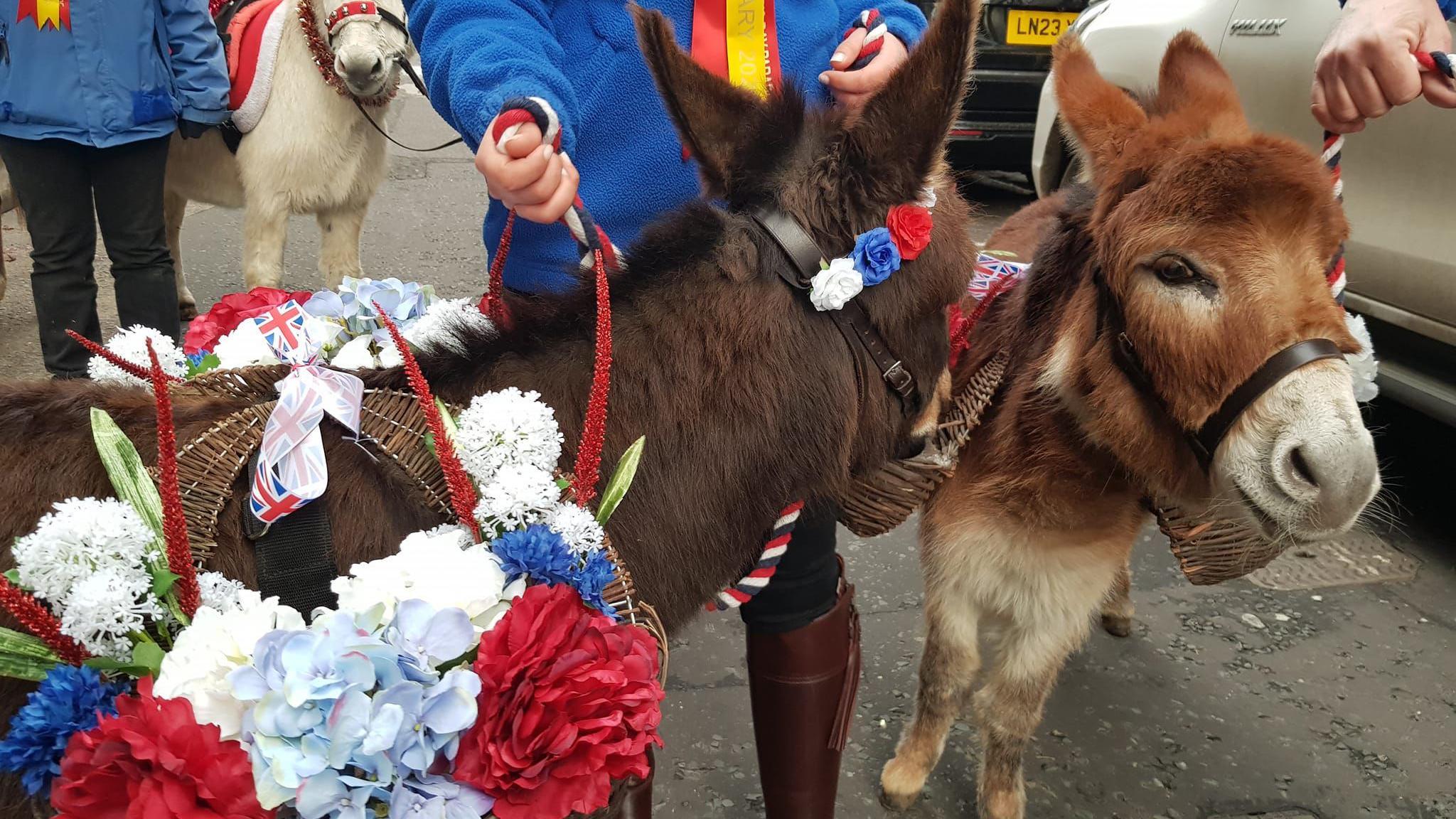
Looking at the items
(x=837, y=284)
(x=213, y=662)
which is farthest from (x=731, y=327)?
(x=213, y=662)

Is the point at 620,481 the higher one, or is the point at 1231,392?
the point at 620,481

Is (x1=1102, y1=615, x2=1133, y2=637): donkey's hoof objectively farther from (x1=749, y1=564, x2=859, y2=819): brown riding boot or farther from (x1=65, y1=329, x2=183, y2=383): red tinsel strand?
(x1=65, y1=329, x2=183, y2=383): red tinsel strand

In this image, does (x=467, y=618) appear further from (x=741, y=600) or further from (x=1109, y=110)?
(x=1109, y=110)

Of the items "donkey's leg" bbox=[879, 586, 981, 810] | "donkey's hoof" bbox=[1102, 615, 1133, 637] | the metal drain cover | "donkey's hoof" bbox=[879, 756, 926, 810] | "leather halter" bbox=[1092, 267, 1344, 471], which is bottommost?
the metal drain cover

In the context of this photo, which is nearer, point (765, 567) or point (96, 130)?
point (765, 567)

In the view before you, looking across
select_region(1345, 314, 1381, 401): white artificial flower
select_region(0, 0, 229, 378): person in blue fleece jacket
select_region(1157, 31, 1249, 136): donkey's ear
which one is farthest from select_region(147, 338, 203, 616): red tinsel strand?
select_region(0, 0, 229, 378): person in blue fleece jacket

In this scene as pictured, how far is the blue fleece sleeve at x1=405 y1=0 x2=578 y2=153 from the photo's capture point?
1392mm

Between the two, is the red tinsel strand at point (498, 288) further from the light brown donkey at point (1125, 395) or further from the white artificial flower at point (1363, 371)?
the white artificial flower at point (1363, 371)

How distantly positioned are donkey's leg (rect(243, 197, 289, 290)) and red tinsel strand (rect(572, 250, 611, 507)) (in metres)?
3.84

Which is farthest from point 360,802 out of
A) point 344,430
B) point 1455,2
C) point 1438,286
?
point 1438,286

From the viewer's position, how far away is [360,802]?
0.97m

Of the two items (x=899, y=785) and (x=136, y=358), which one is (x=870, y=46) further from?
(x=899, y=785)

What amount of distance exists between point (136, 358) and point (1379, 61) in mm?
2242

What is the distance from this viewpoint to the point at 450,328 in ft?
4.54
